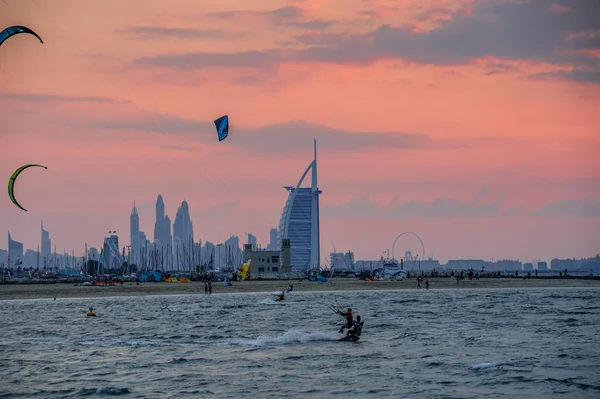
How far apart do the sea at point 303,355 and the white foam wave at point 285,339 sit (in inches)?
4.1

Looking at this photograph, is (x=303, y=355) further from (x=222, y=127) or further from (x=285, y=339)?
(x=222, y=127)

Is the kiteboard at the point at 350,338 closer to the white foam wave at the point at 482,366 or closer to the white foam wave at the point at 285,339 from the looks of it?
the white foam wave at the point at 285,339

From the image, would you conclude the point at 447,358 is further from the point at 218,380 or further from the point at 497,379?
the point at 218,380

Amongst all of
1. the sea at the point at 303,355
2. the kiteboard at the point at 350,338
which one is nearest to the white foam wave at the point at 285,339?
the sea at the point at 303,355

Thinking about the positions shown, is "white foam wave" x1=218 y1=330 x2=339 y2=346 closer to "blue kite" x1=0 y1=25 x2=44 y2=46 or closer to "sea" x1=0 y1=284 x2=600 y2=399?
"sea" x1=0 y1=284 x2=600 y2=399

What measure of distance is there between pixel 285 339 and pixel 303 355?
20.8ft

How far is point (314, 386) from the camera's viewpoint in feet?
106

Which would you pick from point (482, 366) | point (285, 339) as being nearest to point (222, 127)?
point (285, 339)

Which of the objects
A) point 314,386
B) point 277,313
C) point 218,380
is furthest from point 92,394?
point 277,313

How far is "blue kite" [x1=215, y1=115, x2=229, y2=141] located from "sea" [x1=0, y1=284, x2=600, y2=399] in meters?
11.6

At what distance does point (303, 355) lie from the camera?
40938mm

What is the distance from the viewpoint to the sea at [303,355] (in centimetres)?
3199

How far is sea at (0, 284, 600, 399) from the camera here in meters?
32.0

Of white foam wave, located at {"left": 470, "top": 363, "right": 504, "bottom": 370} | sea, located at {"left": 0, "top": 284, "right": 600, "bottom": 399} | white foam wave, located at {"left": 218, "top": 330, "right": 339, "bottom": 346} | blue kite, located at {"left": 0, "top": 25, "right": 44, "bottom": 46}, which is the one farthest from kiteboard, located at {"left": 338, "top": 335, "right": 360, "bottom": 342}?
blue kite, located at {"left": 0, "top": 25, "right": 44, "bottom": 46}
